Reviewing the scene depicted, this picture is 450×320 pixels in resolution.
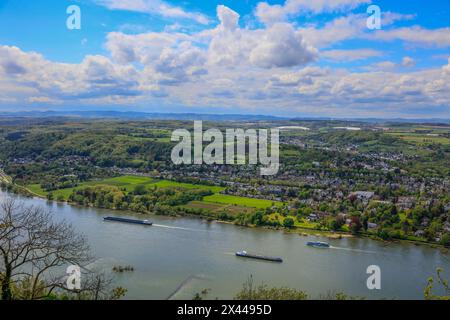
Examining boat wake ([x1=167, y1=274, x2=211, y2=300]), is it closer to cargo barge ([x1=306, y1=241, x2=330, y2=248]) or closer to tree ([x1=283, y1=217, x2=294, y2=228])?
cargo barge ([x1=306, y1=241, x2=330, y2=248])

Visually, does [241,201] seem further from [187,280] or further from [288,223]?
[187,280]

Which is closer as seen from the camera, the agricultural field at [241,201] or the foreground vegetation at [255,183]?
the foreground vegetation at [255,183]

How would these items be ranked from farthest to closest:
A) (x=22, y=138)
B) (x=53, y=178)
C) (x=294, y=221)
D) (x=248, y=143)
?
(x=22, y=138) → (x=248, y=143) → (x=53, y=178) → (x=294, y=221)

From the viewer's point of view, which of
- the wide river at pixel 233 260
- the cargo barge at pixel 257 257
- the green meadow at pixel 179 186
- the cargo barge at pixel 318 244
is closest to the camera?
the wide river at pixel 233 260

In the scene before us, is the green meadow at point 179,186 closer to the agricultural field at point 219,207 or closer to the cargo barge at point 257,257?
the agricultural field at point 219,207

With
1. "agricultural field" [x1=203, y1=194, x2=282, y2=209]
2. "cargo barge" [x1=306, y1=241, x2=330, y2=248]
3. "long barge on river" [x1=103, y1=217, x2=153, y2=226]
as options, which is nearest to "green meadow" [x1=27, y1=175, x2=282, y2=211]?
"agricultural field" [x1=203, y1=194, x2=282, y2=209]

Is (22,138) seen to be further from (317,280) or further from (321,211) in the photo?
(317,280)

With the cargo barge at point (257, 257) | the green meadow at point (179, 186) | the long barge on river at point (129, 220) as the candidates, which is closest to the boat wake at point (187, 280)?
the cargo barge at point (257, 257)

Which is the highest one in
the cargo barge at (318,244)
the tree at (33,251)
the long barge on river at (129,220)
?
the tree at (33,251)
